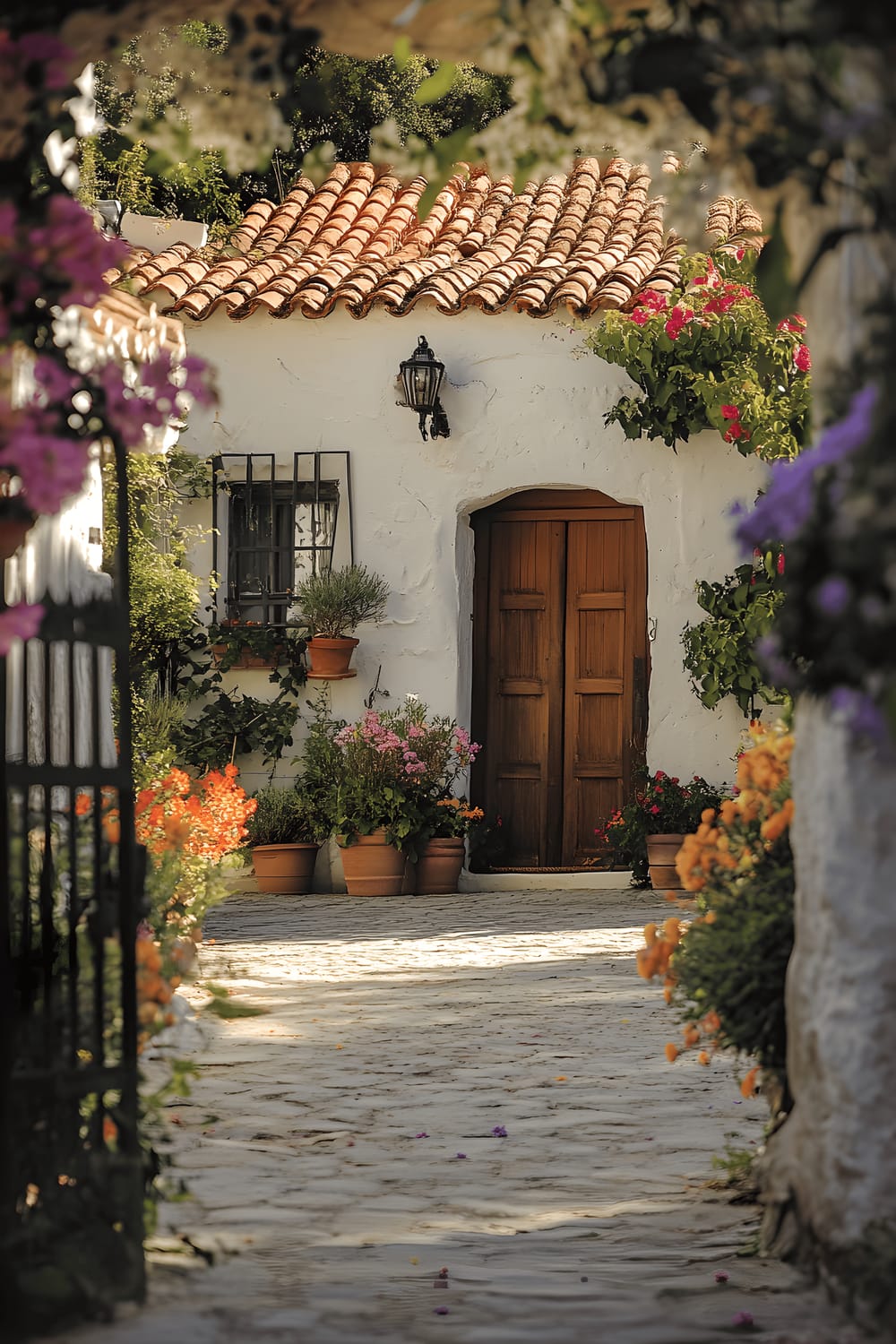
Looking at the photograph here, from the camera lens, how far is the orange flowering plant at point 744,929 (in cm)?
332

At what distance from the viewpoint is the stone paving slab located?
2916 mm

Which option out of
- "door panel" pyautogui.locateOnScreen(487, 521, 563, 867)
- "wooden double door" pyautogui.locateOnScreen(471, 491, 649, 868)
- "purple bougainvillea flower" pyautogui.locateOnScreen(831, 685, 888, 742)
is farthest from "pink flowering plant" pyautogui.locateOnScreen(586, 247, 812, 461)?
"purple bougainvillea flower" pyautogui.locateOnScreen(831, 685, 888, 742)

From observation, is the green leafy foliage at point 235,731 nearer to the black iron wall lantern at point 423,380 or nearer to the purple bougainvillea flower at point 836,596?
the black iron wall lantern at point 423,380

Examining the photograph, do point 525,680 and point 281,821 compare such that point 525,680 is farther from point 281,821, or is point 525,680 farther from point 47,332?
point 47,332

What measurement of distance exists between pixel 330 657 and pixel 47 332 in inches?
297

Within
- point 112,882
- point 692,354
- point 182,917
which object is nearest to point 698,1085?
point 182,917

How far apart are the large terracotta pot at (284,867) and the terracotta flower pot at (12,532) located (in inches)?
298

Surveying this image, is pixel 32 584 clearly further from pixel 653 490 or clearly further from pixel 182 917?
pixel 653 490

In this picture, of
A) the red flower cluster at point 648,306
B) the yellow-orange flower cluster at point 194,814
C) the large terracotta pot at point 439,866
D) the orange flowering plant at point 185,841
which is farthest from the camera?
the large terracotta pot at point 439,866

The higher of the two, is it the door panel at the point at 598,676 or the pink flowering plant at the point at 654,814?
the door panel at the point at 598,676

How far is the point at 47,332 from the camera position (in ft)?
9.23

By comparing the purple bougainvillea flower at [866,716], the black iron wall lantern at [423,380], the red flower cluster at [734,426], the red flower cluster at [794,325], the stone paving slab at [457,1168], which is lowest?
the stone paving slab at [457,1168]

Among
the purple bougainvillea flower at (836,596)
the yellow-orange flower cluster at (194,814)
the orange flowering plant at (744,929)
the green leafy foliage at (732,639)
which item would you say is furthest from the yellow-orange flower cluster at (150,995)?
the green leafy foliage at (732,639)

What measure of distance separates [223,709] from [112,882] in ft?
24.5
